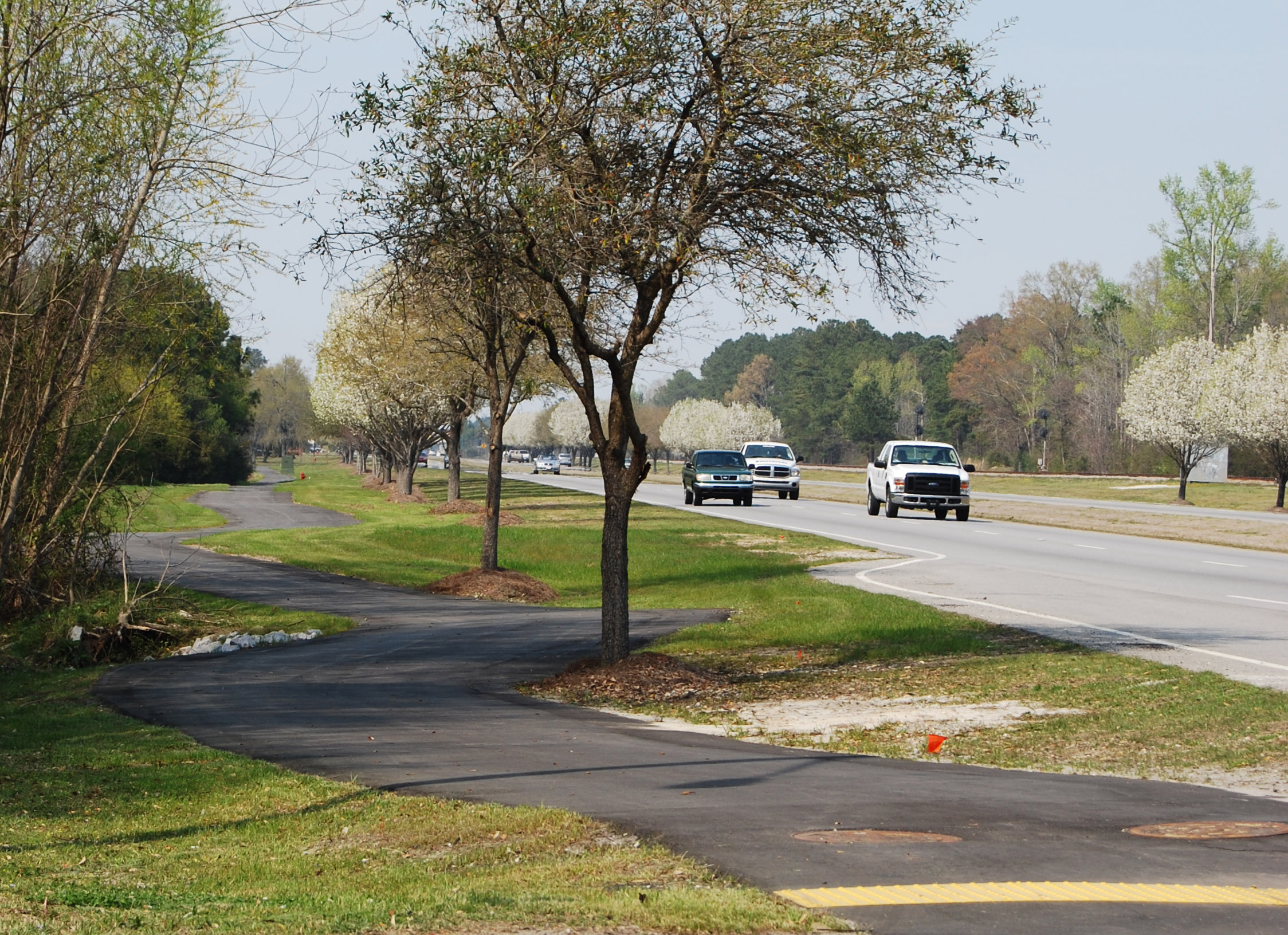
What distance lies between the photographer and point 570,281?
48.8 feet

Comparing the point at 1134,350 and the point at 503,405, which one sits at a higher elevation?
the point at 1134,350

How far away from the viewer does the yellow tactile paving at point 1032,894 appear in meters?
5.80

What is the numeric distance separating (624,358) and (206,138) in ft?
15.2

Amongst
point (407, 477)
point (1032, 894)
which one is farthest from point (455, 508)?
point (1032, 894)

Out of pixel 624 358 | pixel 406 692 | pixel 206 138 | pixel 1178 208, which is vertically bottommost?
pixel 406 692

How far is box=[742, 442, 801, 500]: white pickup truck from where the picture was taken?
5881 centimetres

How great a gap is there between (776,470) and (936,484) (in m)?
18.4

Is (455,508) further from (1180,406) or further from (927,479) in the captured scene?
(1180,406)

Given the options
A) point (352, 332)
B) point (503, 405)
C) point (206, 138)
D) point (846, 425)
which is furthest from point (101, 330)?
point (846, 425)

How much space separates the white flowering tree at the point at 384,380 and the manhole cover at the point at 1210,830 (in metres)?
30.3

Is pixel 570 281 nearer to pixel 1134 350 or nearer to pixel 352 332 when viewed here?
pixel 352 332

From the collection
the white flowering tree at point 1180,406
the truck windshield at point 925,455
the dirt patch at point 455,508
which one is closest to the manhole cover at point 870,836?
the truck windshield at point 925,455

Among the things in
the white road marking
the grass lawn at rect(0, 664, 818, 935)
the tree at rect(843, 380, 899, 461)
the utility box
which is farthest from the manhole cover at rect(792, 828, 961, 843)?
the tree at rect(843, 380, 899, 461)

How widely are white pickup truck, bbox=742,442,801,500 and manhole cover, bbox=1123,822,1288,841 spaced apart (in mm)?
50586
